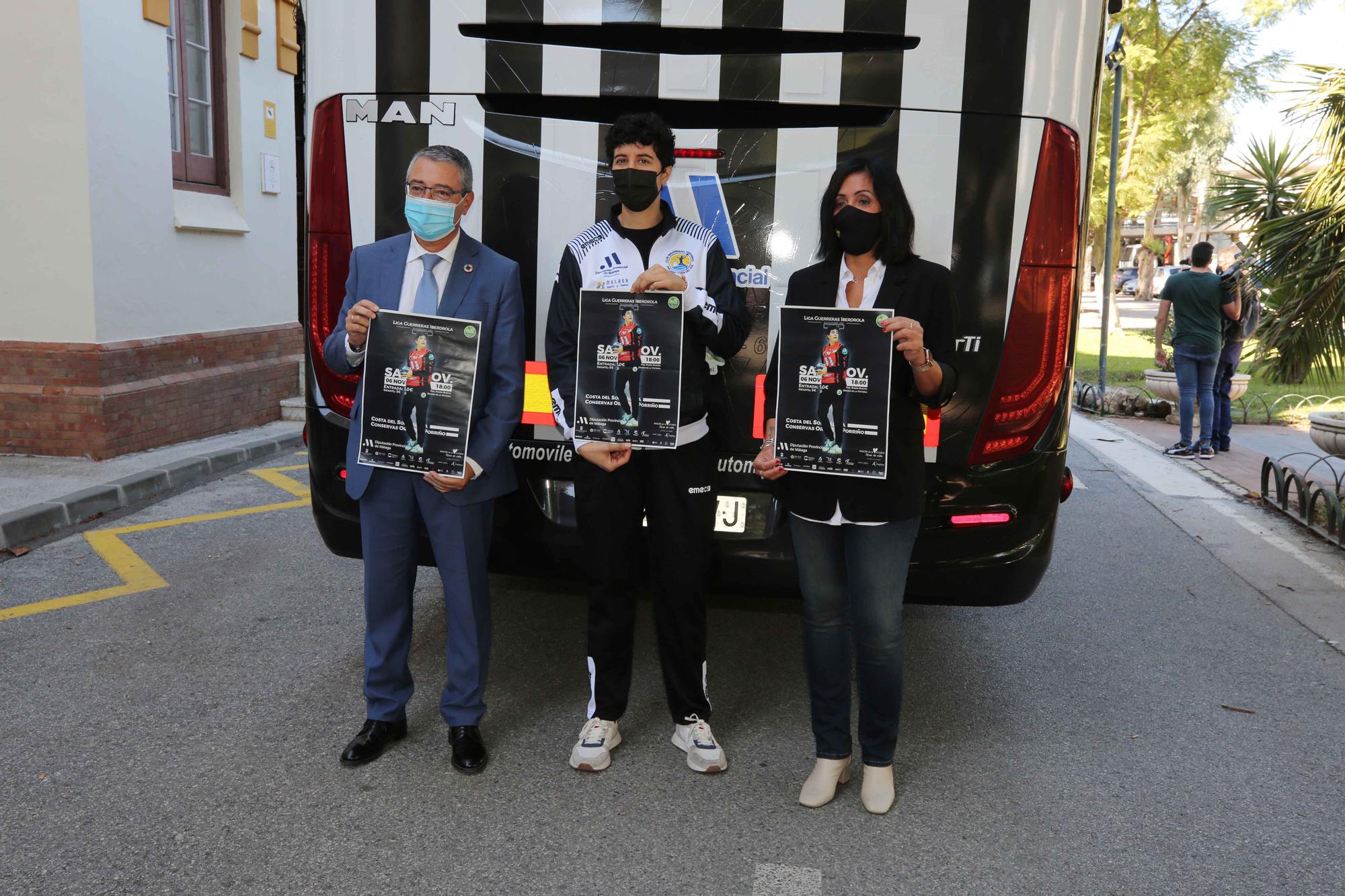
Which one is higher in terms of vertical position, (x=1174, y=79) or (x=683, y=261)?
(x=1174, y=79)

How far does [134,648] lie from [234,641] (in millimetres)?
375

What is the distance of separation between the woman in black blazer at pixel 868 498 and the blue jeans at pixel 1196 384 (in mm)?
7975

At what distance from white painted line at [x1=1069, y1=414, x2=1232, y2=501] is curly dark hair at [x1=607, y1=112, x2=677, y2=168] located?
5.90 meters

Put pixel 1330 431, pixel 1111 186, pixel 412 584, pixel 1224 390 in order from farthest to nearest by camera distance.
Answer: pixel 1111 186, pixel 1224 390, pixel 1330 431, pixel 412 584

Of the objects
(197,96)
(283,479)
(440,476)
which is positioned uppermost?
(197,96)

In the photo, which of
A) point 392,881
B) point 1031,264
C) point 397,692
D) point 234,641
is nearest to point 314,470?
point 397,692

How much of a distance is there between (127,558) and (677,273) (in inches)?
158

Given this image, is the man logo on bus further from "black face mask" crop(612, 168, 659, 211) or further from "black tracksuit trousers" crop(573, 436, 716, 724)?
"black tracksuit trousers" crop(573, 436, 716, 724)

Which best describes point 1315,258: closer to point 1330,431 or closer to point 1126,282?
point 1330,431

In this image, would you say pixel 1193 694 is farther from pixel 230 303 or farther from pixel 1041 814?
pixel 230 303

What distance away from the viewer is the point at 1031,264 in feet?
11.2

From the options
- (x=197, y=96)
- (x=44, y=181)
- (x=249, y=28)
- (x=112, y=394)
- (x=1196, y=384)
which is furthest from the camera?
(x=1196, y=384)

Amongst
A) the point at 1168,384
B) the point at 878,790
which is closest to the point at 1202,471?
the point at 1168,384

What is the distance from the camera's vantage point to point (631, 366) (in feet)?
10.5
